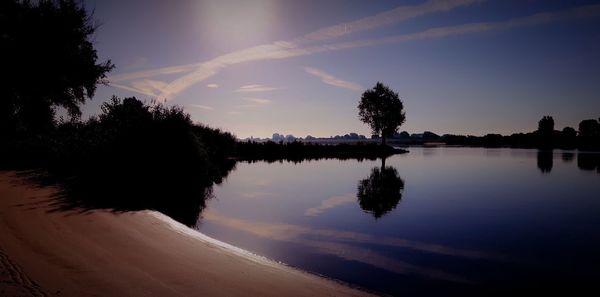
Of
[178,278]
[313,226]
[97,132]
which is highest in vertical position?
[97,132]

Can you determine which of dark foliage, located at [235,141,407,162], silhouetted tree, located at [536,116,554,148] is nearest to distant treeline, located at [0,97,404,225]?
dark foliage, located at [235,141,407,162]

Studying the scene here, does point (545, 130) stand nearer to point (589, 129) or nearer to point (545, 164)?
point (589, 129)

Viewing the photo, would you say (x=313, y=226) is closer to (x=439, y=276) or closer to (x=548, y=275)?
(x=439, y=276)

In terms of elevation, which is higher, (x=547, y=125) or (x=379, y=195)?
(x=547, y=125)

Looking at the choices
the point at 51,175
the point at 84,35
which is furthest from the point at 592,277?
the point at 84,35

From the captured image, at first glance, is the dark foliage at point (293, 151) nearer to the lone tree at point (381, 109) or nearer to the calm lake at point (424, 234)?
the lone tree at point (381, 109)

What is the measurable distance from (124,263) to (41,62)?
29.4m

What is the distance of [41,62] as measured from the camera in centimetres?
2695

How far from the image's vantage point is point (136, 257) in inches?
251

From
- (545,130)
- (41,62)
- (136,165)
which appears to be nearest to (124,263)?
(136,165)

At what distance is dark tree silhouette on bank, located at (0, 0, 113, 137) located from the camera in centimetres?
2617

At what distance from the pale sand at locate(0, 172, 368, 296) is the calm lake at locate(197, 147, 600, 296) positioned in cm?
168

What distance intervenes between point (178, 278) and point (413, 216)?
11.3 metres

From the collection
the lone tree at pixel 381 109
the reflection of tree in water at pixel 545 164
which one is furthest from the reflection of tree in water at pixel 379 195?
the lone tree at pixel 381 109
